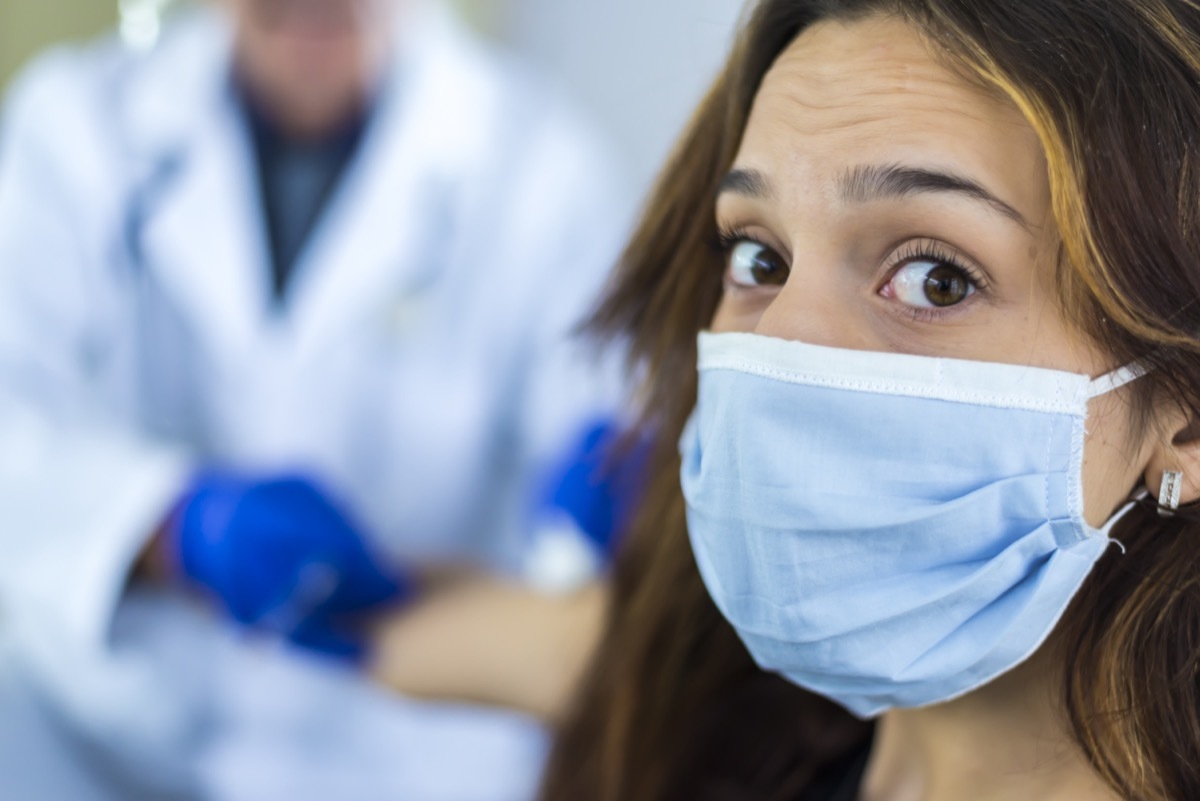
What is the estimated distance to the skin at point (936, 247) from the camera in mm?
794

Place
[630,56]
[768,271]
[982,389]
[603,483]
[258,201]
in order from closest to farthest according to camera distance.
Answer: [982,389], [768,271], [603,483], [258,201], [630,56]

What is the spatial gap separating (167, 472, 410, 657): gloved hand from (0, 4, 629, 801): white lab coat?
0.08 m

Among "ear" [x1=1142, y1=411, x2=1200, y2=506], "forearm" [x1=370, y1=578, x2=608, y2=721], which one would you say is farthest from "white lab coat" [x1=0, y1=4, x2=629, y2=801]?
"ear" [x1=1142, y1=411, x2=1200, y2=506]

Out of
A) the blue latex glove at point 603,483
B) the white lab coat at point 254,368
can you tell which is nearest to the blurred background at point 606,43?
the white lab coat at point 254,368

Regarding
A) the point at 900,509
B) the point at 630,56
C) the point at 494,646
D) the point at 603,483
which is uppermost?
the point at 900,509

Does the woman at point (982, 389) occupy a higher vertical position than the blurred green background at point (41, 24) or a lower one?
higher

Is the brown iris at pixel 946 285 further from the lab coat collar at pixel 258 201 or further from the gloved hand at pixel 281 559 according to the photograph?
the lab coat collar at pixel 258 201

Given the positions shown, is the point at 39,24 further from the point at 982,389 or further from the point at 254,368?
the point at 982,389

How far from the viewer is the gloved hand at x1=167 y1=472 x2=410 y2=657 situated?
148 centimetres

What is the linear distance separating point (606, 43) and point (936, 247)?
70.4 inches

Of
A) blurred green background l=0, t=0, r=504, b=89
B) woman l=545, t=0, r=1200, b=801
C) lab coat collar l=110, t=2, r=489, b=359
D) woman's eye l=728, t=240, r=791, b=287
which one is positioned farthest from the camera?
blurred green background l=0, t=0, r=504, b=89

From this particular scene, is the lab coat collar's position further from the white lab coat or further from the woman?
the woman

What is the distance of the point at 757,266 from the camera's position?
971 millimetres

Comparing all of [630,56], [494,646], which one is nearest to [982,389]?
[494,646]
